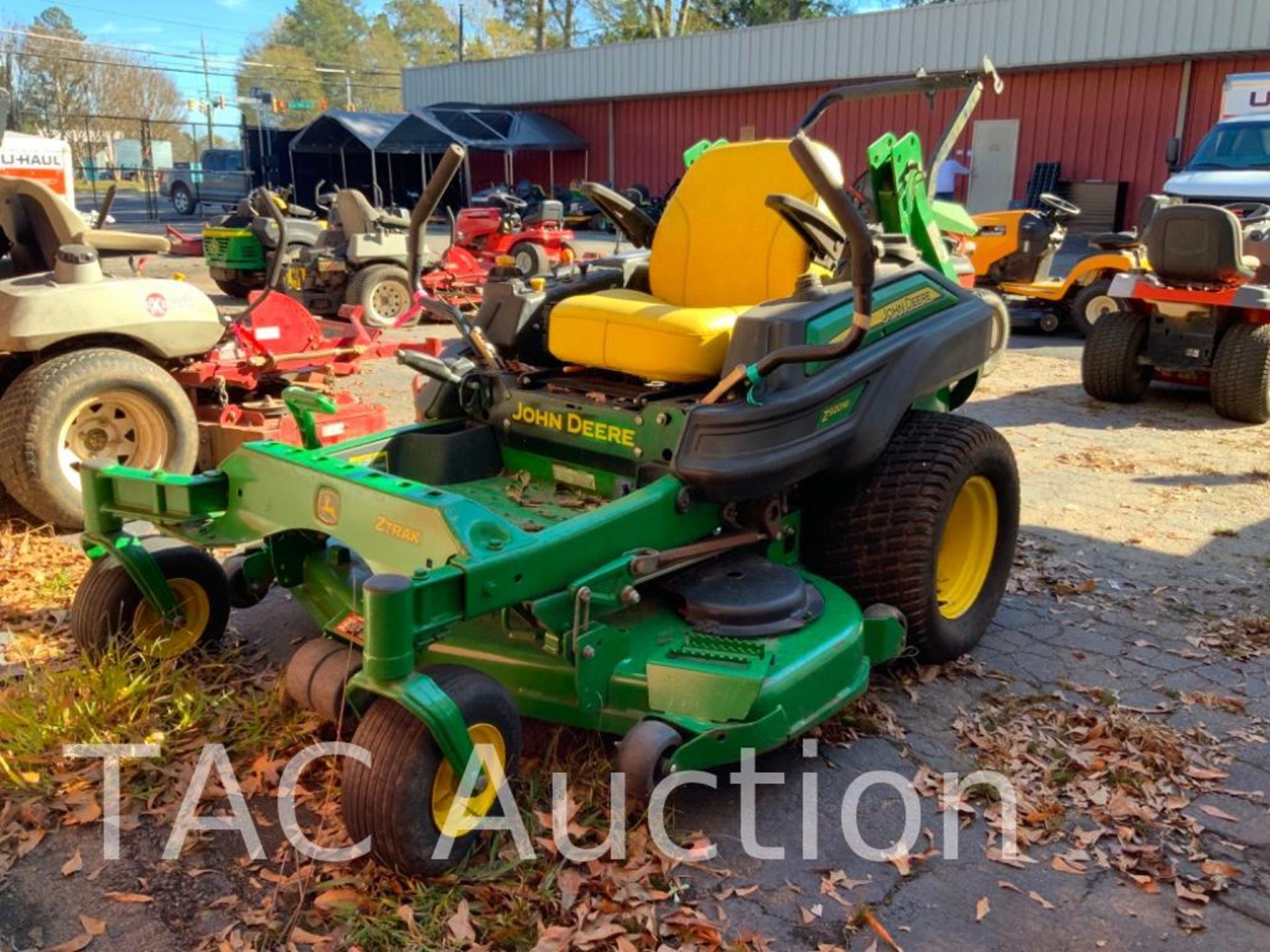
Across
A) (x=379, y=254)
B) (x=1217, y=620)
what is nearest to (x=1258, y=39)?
(x=379, y=254)

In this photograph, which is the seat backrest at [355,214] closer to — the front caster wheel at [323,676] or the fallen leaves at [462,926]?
the front caster wheel at [323,676]

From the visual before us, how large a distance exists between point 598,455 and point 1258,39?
57.8 feet

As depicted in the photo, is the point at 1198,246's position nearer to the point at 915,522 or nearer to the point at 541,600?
the point at 915,522

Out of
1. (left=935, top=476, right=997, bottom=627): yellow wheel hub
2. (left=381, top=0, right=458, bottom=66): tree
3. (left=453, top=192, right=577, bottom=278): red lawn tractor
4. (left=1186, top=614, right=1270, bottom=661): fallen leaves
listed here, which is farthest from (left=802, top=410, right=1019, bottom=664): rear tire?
(left=381, top=0, right=458, bottom=66): tree

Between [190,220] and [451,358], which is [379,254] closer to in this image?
[451,358]

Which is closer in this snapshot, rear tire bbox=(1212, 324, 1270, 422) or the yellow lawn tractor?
rear tire bbox=(1212, 324, 1270, 422)

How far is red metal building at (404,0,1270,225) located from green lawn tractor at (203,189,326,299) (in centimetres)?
740

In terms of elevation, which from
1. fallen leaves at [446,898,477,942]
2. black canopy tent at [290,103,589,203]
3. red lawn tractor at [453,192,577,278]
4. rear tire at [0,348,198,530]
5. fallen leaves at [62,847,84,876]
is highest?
black canopy tent at [290,103,589,203]

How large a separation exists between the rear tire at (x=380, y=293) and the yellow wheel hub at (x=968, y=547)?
7.79m

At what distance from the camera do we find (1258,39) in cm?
1719

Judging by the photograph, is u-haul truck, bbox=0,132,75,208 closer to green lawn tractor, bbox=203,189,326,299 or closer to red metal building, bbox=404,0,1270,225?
green lawn tractor, bbox=203,189,326,299

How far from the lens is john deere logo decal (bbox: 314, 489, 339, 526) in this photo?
3121mm

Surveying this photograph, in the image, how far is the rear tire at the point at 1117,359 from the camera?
775 cm

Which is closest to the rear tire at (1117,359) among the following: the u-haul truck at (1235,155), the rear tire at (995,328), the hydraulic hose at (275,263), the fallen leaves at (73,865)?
the rear tire at (995,328)
